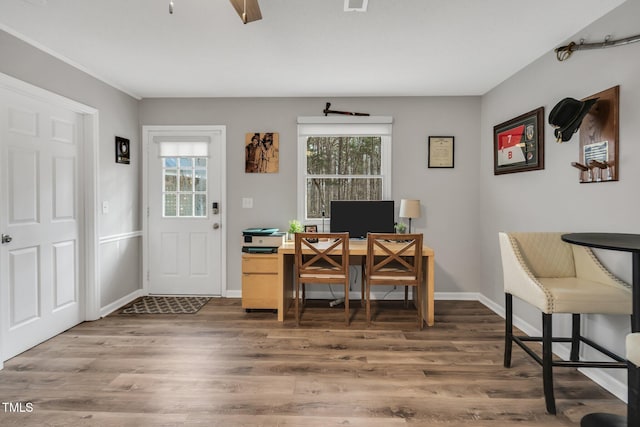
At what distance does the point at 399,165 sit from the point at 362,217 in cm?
79

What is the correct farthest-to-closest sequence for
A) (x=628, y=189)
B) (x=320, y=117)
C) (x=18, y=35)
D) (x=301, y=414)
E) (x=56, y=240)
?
(x=320, y=117) < (x=56, y=240) < (x=18, y=35) < (x=628, y=189) < (x=301, y=414)

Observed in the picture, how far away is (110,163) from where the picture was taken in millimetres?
3410

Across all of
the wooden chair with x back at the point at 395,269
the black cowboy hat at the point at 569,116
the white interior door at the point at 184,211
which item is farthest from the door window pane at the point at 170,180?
the black cowboy hat at the point at 569,116

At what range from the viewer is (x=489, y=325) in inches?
121

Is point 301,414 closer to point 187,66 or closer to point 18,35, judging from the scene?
point 187,66

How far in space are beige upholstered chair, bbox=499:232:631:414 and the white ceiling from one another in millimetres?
1459

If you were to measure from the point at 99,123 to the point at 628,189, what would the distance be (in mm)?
4215

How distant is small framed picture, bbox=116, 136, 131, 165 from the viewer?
11.5 ft

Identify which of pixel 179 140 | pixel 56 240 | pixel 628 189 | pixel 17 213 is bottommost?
pixel 56 240

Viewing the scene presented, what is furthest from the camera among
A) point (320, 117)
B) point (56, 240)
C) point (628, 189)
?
point (320, 117)

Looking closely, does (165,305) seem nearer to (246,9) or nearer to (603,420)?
(246,9)

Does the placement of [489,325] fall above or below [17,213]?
below

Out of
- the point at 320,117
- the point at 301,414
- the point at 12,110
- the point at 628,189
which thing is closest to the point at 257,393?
the point at 301,414

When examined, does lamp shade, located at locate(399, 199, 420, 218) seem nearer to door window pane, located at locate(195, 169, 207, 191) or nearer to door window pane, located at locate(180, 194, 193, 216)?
door window pane, located at locate(195, 169, 207, 191)
